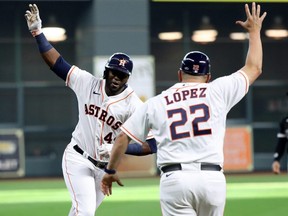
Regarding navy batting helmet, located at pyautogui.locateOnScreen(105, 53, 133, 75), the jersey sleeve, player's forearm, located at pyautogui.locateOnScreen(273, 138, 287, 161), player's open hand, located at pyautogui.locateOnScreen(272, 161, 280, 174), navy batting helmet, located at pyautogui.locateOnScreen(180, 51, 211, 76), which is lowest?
player's open hand, located at pyautogui.locateOnScreen(272, 161, 280, 174)

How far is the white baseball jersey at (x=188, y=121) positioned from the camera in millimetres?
6012

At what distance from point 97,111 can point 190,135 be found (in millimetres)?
2321

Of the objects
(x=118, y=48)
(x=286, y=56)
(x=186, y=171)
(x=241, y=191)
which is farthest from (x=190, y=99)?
(x=286, y=56)

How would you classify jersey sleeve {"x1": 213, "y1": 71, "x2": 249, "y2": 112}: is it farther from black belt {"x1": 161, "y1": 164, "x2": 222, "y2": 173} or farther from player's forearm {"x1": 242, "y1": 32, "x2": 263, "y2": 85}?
black belt {"x1": 161, "y1": 164, "x2": 222, "y2": 173}

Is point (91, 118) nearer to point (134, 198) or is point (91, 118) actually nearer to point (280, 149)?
point (280, 149)

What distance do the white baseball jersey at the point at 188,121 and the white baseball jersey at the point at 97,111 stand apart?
197cm

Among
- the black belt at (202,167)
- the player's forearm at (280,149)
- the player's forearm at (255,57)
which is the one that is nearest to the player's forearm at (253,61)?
the player's forearm at (255,57)

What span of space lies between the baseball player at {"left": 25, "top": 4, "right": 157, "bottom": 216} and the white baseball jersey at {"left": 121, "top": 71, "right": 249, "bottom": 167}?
73.9 inches

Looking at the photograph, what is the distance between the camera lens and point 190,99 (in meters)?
6.05

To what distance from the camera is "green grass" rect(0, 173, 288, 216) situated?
41.3ft

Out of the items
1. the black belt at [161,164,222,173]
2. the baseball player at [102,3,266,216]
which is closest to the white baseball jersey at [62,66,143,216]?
the baseball player at [102,3,266,216]

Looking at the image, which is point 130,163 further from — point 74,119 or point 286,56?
point 286,56

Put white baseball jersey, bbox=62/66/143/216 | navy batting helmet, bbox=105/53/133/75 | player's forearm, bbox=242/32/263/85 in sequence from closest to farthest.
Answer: player's forearm, bbox=242/32/263/85 → navy batting helmet, bbox=105/53/133/75 → white baseball jersey, bbox=62/66/143/216

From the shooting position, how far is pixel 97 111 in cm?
819
